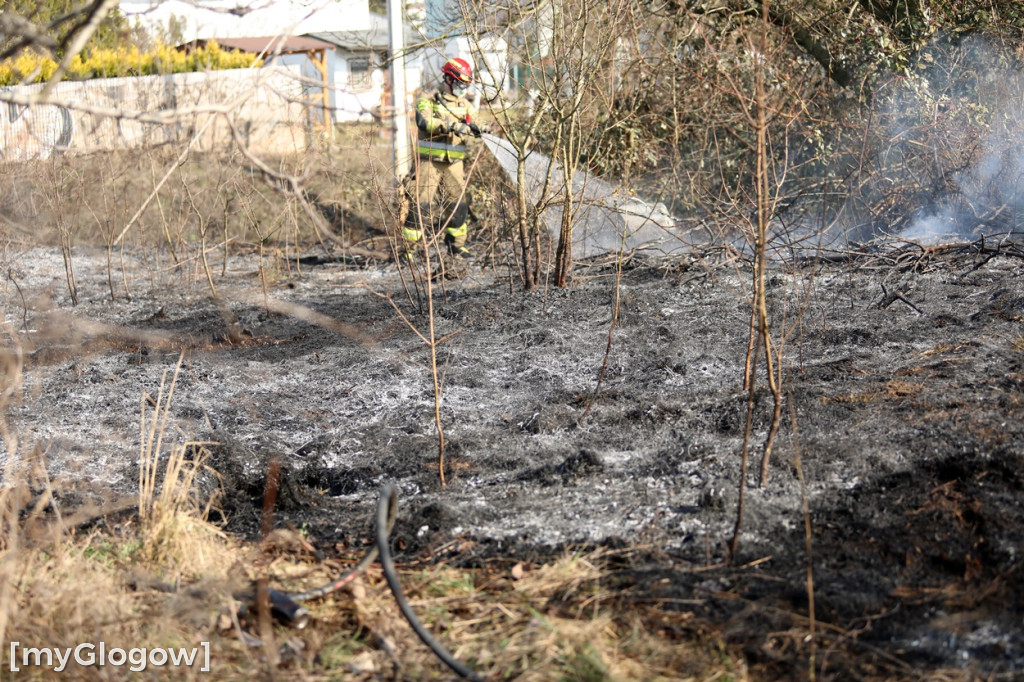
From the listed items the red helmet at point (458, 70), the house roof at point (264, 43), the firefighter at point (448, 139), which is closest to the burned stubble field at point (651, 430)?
the firefighter at point (448, 139)

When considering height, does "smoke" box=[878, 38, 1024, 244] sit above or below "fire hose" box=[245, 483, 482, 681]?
above

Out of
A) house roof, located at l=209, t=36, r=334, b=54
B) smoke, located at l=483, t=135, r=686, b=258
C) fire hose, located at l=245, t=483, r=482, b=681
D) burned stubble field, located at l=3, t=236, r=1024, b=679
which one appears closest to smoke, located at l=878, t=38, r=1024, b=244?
burned stubble field, located at l=3, t=236, r=1024, b=679

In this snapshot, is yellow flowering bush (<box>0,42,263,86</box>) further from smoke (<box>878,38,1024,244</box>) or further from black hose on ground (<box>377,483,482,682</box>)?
smoke (<box>878,38,1024,244</box>)

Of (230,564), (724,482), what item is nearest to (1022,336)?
(724,482)

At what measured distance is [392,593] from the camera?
8.95 ft

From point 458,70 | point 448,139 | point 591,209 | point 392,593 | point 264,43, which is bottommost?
point 392,593

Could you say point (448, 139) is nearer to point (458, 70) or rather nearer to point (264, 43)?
point (458, 70)

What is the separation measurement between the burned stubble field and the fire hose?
43 centimetres

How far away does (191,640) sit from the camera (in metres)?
2.58

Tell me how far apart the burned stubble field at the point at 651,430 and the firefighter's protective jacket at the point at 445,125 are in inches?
64.7

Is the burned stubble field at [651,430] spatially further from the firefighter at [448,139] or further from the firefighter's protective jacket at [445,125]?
the firefighter's protective jacket at [445,125]

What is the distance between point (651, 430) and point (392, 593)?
1824mm

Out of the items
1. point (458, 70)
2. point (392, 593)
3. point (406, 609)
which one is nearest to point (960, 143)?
point (458, 70)

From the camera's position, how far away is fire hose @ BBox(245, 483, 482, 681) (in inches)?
94.2
